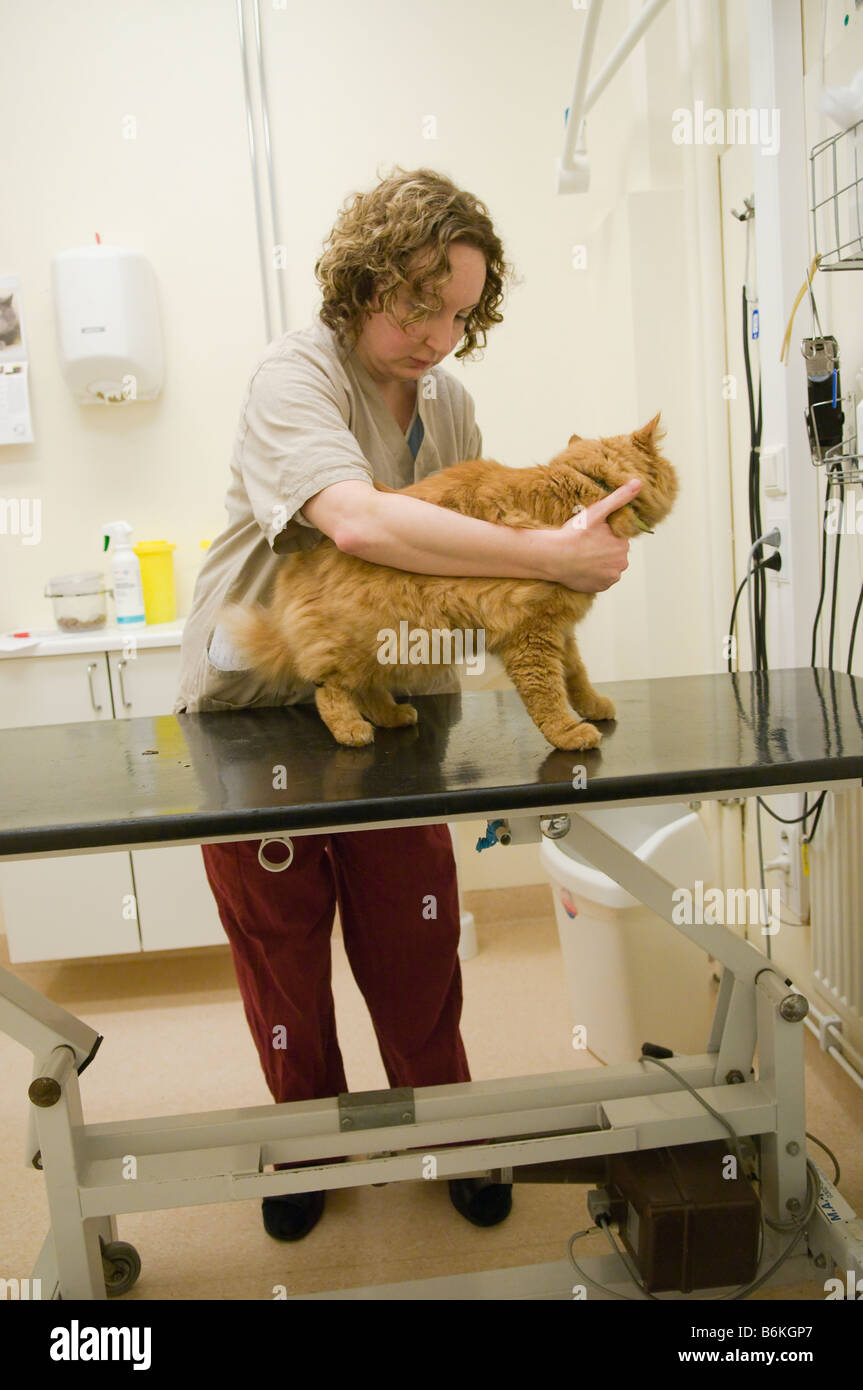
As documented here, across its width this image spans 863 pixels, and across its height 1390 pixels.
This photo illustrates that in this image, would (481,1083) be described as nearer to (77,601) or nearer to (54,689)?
(54,689)

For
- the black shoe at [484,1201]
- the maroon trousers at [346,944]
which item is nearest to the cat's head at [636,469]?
the maroon trousers at [346,944]

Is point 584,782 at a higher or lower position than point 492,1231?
higher

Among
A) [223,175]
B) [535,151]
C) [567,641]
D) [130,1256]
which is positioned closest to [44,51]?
[223,175]

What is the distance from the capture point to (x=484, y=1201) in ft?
5.47

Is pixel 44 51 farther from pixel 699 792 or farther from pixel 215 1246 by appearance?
pixel 215 1246

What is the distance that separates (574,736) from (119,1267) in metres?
1.15

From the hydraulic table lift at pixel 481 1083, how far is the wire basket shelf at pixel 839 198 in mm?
726

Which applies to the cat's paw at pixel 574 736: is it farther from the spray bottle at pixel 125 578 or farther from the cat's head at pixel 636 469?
the spray bottle at pixel 125 578

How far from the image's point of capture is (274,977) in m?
1.54

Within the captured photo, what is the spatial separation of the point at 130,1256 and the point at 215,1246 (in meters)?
0.16

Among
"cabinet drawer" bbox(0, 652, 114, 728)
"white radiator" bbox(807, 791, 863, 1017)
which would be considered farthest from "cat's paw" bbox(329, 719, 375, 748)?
"cabinet drawer" bbox(0, 652, 114, 728)

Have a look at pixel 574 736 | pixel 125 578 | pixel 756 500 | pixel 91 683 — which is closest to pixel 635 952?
pixel 574 736

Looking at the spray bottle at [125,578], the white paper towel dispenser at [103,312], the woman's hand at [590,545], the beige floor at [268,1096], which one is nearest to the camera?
the woman's hand at [590,545]

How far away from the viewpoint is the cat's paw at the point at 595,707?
1388mm
